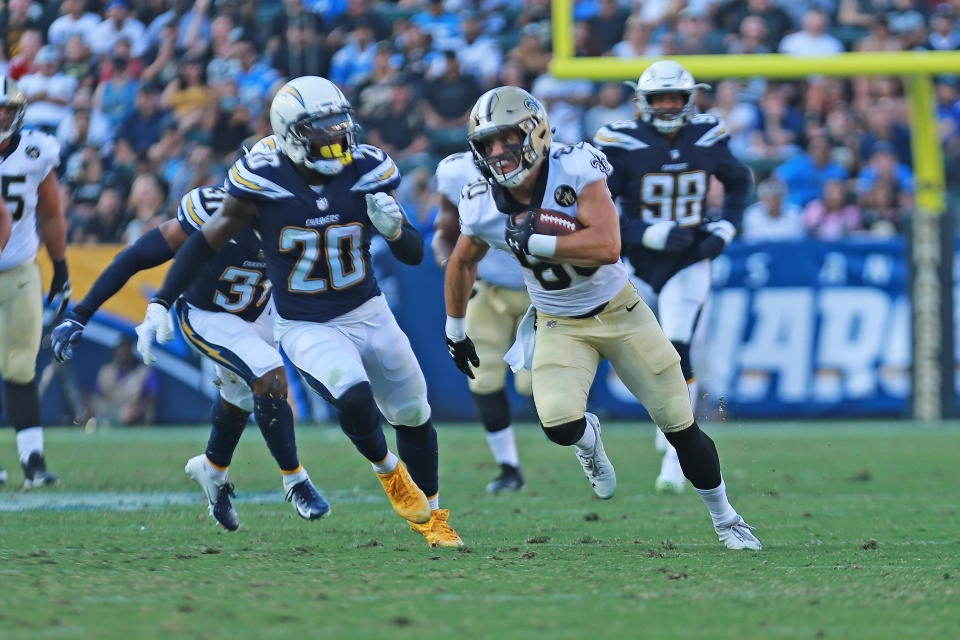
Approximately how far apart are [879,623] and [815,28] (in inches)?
318

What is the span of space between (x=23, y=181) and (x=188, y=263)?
2364mm

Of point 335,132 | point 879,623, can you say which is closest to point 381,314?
point 335,132

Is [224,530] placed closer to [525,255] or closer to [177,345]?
[525,255]

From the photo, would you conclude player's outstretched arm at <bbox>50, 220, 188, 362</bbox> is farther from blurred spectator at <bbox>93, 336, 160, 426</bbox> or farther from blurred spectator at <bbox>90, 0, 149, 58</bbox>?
blurred spectator at <bbox>90, 0, 149, 58</bbox>

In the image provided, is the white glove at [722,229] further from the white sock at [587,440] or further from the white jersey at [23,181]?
the white jersey at [23,181]

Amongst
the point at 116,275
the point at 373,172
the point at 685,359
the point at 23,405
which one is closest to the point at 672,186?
the point at 685,359

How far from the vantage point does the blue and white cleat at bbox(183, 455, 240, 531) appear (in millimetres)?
5203

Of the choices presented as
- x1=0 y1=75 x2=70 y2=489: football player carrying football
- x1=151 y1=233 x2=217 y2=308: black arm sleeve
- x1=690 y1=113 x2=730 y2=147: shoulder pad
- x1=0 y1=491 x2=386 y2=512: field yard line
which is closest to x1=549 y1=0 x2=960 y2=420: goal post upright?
x1=690 y1=113 x2=730 y2=147: shoulder pad

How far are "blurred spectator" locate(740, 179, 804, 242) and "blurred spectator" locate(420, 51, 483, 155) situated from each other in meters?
2.61

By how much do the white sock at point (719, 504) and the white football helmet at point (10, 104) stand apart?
12.6 feet

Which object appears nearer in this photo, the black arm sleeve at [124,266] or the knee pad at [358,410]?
the knee pad at [358,410]

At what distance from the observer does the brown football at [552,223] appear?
14.6ft

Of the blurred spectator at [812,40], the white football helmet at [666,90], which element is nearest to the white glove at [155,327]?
the white football helmet at [666,90]

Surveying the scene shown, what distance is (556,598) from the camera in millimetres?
3574
